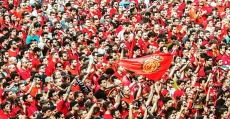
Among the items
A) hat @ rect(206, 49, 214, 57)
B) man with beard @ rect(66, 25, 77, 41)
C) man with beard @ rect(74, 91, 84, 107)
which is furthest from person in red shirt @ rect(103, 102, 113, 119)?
hat @ rect(206, 49, 214, 57)

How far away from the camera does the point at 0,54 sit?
526 inches

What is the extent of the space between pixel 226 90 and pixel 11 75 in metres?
5.08

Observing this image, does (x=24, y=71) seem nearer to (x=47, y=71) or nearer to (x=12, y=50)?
(x=47, y=71)

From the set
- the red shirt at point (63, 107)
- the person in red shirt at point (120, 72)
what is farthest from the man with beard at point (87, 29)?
the red shirt at point (63, 107)

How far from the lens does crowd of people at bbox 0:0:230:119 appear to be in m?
11.3

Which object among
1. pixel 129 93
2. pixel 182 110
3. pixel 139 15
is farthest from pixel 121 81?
pixel 139 15

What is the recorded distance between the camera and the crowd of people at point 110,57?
11.3 meters

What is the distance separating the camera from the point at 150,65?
11820 millimetres

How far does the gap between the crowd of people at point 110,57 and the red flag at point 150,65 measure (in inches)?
6.8

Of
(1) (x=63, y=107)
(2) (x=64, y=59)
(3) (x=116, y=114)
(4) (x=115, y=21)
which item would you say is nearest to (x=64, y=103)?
(1) (x=63, y=107)

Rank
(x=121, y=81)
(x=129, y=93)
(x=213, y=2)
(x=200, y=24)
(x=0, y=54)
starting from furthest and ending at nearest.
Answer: (x=213, y=2) < (x=200, y=24) < (x=0, y=54) < (x=121, y=81) < (x=129, y=93)

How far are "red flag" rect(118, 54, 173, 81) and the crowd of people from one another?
0.17m

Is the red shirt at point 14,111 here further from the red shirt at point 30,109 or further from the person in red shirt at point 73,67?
the person in red shirt at point 73,67

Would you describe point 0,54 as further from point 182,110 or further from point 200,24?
point 200,24
